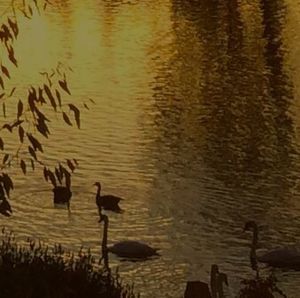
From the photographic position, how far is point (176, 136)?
1021 inches

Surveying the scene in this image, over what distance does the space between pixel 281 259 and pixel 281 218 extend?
9.96 ft

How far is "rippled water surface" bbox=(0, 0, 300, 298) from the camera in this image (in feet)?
58.4

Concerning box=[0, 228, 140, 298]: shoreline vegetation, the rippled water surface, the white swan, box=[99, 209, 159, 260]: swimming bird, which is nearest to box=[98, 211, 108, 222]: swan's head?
the rippled water surface

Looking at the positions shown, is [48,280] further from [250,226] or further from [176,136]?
[176,136]

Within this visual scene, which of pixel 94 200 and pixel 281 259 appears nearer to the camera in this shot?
pixel 281 259

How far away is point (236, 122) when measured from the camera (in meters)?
27.8

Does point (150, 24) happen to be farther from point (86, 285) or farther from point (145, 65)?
point (86, 285)

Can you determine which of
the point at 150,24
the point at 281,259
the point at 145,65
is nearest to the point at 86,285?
the point at 281,259

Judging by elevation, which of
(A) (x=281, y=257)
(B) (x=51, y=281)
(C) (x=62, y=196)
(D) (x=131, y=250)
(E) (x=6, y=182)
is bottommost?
(C) (x=62, y=196)

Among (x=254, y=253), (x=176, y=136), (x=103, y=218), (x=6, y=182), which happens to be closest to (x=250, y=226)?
(x=254, y=253)

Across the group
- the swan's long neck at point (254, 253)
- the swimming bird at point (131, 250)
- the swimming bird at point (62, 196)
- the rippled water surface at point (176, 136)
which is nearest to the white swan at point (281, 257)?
the swan's long neck at point (254, 253)

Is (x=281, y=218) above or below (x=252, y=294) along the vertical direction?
below

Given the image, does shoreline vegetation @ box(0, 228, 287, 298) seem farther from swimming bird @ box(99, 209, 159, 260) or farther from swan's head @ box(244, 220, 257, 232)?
swan's head @ box(244, 220, 257, 232)

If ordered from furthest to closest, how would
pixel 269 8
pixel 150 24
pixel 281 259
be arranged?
pixel 269 8
pixel 150 24
pixel 281 259
